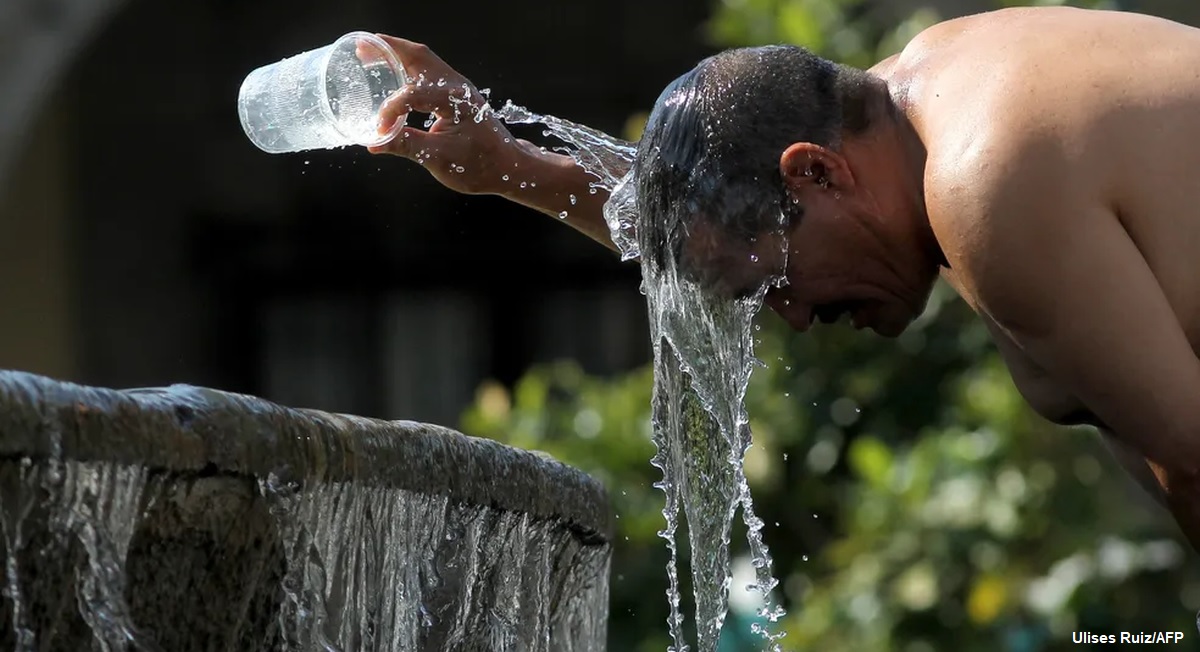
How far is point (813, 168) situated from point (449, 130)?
30.9 inches

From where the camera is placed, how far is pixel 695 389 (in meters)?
2.96

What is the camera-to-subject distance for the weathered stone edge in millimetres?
1609

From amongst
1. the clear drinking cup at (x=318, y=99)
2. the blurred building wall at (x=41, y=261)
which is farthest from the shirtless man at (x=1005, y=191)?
the blurred building wall at (x=41, y=261)

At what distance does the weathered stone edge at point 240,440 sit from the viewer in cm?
161

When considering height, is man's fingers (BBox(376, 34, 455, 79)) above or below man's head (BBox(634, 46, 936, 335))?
above

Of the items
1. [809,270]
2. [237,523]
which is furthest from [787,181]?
[237,523]

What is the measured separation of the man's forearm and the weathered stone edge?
705 millimetres

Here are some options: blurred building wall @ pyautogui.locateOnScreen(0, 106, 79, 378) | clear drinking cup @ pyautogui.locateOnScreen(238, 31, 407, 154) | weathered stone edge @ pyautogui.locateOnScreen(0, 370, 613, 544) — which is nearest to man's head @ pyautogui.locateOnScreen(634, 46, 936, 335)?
weathered stone edge @ pyautogui.locateOnScreen(0, 370, 613, 544)

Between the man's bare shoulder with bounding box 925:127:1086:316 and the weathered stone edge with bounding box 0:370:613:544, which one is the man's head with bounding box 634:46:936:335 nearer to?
the man's bare shoulder with bounding box 925:127:1086:316


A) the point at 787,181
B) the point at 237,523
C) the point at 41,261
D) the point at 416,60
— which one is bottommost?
the point at 237,523

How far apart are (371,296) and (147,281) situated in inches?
44.8

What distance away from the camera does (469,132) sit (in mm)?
3074

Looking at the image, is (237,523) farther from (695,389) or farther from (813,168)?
(695,389)

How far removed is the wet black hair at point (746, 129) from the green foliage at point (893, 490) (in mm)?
2490
